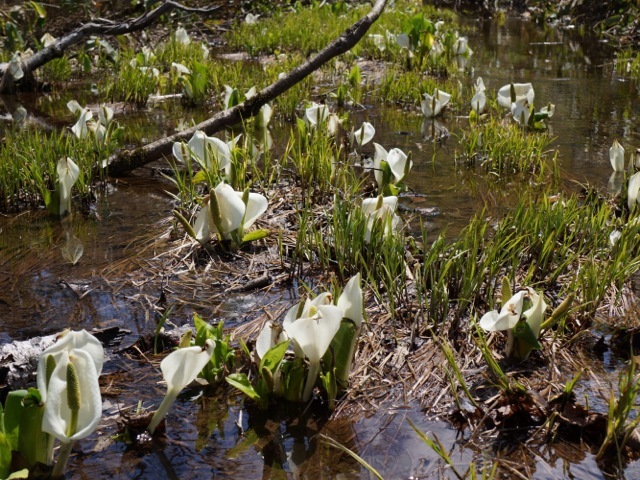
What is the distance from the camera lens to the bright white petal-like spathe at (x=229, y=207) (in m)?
3.05

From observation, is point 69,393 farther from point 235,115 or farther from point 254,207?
point 235,115

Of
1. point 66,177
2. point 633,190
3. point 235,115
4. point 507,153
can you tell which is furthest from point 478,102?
point 66,177

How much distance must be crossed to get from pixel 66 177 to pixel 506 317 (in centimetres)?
237

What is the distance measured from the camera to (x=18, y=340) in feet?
8.41

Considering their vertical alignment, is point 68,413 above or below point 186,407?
above

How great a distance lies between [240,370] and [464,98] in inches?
203

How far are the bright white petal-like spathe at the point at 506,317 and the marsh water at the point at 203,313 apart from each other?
302 millimetres

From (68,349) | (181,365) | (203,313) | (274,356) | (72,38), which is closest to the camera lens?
(68,349)

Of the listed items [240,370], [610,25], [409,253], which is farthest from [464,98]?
[610,25]

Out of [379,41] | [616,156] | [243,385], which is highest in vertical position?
[243,385]

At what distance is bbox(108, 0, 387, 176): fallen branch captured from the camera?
4469mm

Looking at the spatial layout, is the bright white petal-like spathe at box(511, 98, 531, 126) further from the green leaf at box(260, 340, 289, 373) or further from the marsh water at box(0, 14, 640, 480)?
the green leaf at box(260, 340, 289, 373)

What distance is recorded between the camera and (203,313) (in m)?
2.82

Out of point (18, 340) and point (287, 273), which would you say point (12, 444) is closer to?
point (18, 340)
